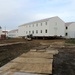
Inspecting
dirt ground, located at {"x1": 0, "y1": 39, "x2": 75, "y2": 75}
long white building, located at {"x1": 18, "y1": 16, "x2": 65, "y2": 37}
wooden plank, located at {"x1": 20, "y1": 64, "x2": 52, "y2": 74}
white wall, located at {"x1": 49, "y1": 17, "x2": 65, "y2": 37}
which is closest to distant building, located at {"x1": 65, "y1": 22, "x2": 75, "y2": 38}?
long white building, located at {"x1": 18, "y1": 16, "x2": 65, "y2": 37}

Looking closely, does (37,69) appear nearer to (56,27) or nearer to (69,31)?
(56,27)

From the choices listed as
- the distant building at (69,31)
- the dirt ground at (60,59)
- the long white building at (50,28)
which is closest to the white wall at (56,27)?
the long white building at (50,28)

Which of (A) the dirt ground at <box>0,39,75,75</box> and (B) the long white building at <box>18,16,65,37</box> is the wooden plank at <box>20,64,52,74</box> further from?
(B) the long white building at <box>18,16,65,37</box>

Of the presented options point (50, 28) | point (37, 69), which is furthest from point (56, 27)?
point (37, 69)

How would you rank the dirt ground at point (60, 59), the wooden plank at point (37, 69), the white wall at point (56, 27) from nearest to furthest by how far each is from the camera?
the wooden plank at point (37, 69) → the dirt ground at point (60, 59) → the white wall at point (56, 27)

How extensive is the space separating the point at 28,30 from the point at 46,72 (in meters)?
53.2

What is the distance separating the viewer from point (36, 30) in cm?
5544

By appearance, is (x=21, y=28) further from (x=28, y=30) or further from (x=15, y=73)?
(x=15, y=73)

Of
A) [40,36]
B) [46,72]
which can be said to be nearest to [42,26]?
[40,36]

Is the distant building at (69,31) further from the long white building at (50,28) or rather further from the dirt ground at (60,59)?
the dirt ground at (60,59)

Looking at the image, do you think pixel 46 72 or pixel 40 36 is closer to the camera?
pixel 46 72

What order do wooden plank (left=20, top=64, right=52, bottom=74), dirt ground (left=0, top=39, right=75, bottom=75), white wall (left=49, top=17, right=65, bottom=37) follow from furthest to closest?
white wall (left=49, top=17, right=65, bottom=37)
dirt ground (left=0, top=39, right=75, bottom=75)
wooden plank (left=20, top=64, right=52, bottom=74)

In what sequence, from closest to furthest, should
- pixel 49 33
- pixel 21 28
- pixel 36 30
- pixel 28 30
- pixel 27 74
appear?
pixel 27 74 < pixel 49 33 < pixel 36 30 < pixel 28 30 < pixel 21 28

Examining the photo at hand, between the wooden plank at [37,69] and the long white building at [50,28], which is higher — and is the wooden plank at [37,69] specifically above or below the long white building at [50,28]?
below
